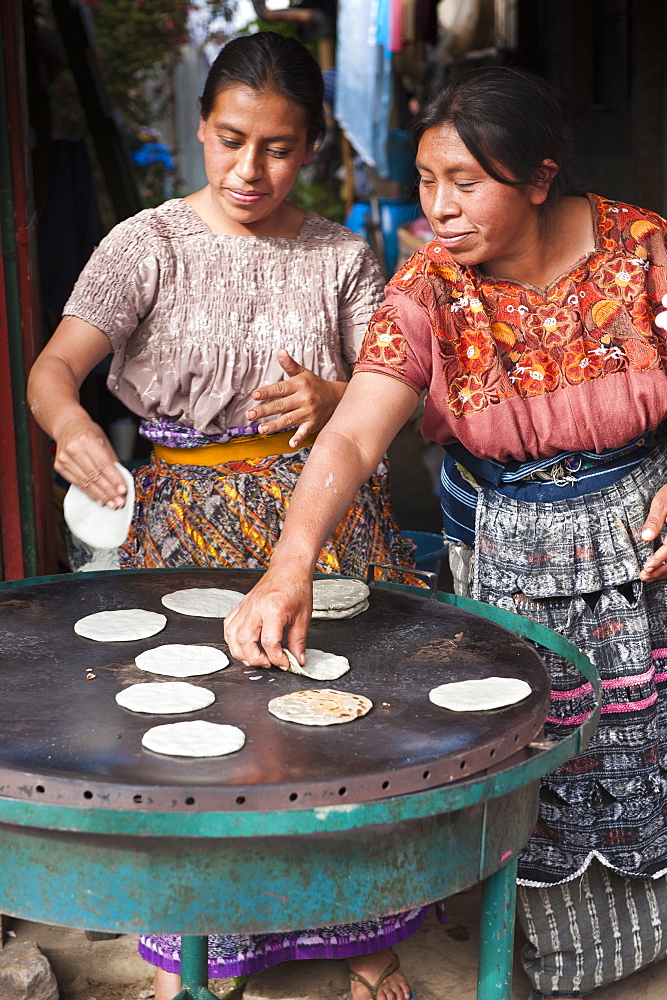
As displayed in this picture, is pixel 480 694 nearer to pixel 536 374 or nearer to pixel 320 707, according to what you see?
pixel 320 707

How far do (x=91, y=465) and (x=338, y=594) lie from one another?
1.71 ft

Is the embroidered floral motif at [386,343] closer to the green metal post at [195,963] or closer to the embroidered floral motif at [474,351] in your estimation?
the embroidered floral motif at [474,351]

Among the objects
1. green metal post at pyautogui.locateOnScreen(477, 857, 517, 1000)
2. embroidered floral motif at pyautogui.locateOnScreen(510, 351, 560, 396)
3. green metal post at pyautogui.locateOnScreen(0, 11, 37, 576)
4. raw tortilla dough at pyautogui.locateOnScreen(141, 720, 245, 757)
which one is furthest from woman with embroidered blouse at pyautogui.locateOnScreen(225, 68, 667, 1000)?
green metal post at pyautogui.locateOnScreen(0, 11, 37, 576)

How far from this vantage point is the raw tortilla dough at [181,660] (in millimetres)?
1739

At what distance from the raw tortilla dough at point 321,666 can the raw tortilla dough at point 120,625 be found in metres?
0.30

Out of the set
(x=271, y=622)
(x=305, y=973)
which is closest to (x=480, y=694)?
(x=271, y=622)

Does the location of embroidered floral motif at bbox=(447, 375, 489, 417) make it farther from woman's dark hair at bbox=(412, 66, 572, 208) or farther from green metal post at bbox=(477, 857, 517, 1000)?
green metal post at bbox=(477, 857, 517, 1000)

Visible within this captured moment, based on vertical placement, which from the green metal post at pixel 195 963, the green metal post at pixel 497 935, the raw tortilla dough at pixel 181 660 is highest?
the raw tortilla dough at pixel 181 660

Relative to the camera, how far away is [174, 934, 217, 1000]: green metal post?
217cm

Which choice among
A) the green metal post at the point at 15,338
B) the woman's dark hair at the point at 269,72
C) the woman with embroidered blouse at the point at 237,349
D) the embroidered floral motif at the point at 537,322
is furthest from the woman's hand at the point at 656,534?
the green metal post at the point at 15,338

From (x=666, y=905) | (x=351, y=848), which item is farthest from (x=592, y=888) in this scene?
(x=351, y=848)

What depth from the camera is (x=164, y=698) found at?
1613 millimetres

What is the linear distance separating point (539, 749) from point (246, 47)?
164 centimetres

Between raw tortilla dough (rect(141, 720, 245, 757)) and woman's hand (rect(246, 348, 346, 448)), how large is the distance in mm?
951
